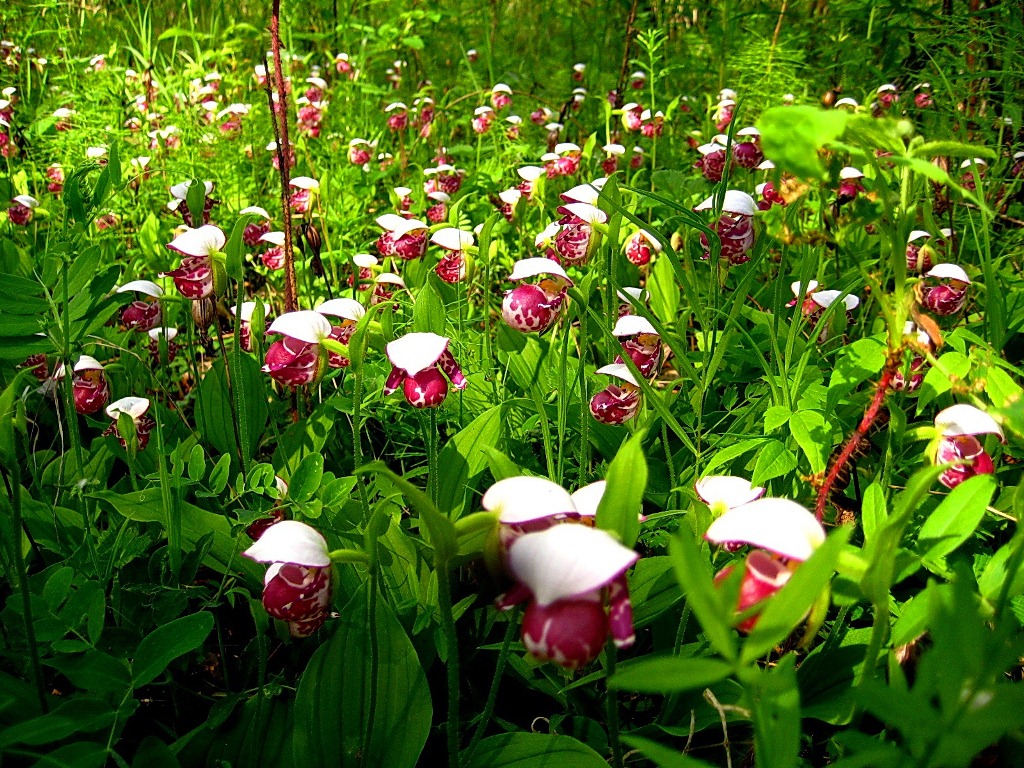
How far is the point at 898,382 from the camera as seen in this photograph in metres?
0.95

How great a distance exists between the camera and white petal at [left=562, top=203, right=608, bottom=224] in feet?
4.24

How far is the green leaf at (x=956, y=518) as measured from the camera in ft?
2.38

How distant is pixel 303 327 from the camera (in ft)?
3.46

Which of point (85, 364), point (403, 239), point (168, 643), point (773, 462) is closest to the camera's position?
point (168, 643)

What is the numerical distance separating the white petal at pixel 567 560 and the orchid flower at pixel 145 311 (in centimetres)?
109

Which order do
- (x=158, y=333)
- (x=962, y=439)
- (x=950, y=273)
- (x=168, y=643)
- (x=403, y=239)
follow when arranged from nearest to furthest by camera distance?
(x=168, y=643)
(x=962, y=439)
(x=950, y=273)
(x=158, y=333)
(x=403, y=239)

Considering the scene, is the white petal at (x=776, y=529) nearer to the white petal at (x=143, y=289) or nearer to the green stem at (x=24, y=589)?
the green stem at (x=24, y=589)

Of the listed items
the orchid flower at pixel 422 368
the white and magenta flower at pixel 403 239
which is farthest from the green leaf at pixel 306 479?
the white and magenta flower at pixel 403 239

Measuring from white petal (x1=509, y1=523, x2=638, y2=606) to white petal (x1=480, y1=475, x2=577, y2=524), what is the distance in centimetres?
6

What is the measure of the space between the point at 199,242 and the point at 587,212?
655mm

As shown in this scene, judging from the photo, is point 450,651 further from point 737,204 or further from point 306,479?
point 737,204

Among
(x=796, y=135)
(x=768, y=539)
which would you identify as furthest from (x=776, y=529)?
(x=796, y=135)

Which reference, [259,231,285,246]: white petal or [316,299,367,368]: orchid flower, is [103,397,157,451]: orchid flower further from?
[259,231,285,246]: white petal

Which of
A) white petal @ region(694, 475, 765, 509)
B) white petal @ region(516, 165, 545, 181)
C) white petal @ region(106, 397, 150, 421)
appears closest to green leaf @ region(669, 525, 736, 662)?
white petal @ region(694, 475, 765, 509)
